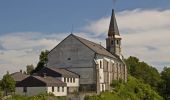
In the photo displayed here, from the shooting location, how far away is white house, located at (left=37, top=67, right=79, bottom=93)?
75.9 metres

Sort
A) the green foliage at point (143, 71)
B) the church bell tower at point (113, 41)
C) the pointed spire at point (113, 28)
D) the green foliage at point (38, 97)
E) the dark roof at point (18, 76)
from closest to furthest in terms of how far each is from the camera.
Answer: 1. the green foliage at point (38, 97)
2. the dark roof at point (18, 76)
3. the church bell tower at point (113, 41)
4. the pointed spire at point (113, 28)
5. the green foliage at point (143, 71)

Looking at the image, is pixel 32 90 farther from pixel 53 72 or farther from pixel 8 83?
pixel 53 72

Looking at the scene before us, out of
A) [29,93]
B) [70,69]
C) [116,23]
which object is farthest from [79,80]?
[116,23]

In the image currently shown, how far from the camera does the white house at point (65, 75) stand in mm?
75875

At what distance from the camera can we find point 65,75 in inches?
3019

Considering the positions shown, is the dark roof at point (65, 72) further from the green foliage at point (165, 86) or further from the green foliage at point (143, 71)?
the green foliage at point (143, 71)

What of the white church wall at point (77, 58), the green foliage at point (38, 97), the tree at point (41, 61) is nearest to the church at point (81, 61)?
the white church wall at point (77, 58)

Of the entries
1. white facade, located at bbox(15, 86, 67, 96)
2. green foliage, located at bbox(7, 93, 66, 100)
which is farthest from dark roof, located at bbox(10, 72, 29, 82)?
green foliage, located at bbox(7, 93, 66, 100)

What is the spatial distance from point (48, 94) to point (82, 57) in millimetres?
17188

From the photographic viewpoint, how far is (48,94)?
6725 cm

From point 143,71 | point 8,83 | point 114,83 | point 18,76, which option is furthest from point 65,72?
point 143,71

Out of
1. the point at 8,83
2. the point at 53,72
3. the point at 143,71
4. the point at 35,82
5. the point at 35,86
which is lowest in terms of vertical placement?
the point at 35,86

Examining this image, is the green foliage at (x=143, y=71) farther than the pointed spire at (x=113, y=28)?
Yes

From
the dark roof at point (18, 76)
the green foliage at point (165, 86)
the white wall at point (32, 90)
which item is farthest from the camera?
the green foliage at point (165, 86)
